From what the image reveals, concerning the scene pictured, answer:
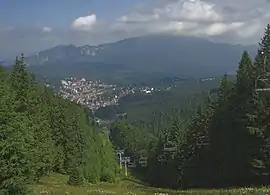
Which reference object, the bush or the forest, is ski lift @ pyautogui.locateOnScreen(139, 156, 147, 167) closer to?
the forest

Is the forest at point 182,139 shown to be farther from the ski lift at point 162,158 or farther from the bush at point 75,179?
the ski lift at point 162,158

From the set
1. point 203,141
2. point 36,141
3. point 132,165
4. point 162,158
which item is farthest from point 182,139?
point 132,165

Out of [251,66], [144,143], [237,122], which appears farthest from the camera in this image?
[144,143]

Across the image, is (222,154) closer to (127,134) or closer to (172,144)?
(172,144)

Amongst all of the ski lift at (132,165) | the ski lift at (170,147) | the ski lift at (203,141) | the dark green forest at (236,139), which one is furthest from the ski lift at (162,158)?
the ski lift at (132,165)

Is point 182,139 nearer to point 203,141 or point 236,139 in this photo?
point 203,141

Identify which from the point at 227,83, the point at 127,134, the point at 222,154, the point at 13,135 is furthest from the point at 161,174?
the point at 127,134

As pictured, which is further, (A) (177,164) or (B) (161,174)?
(B) (161,174)

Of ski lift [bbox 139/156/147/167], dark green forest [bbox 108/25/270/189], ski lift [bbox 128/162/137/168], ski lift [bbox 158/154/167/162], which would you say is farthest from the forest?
ski lift [bbox 128/162/137/168]
